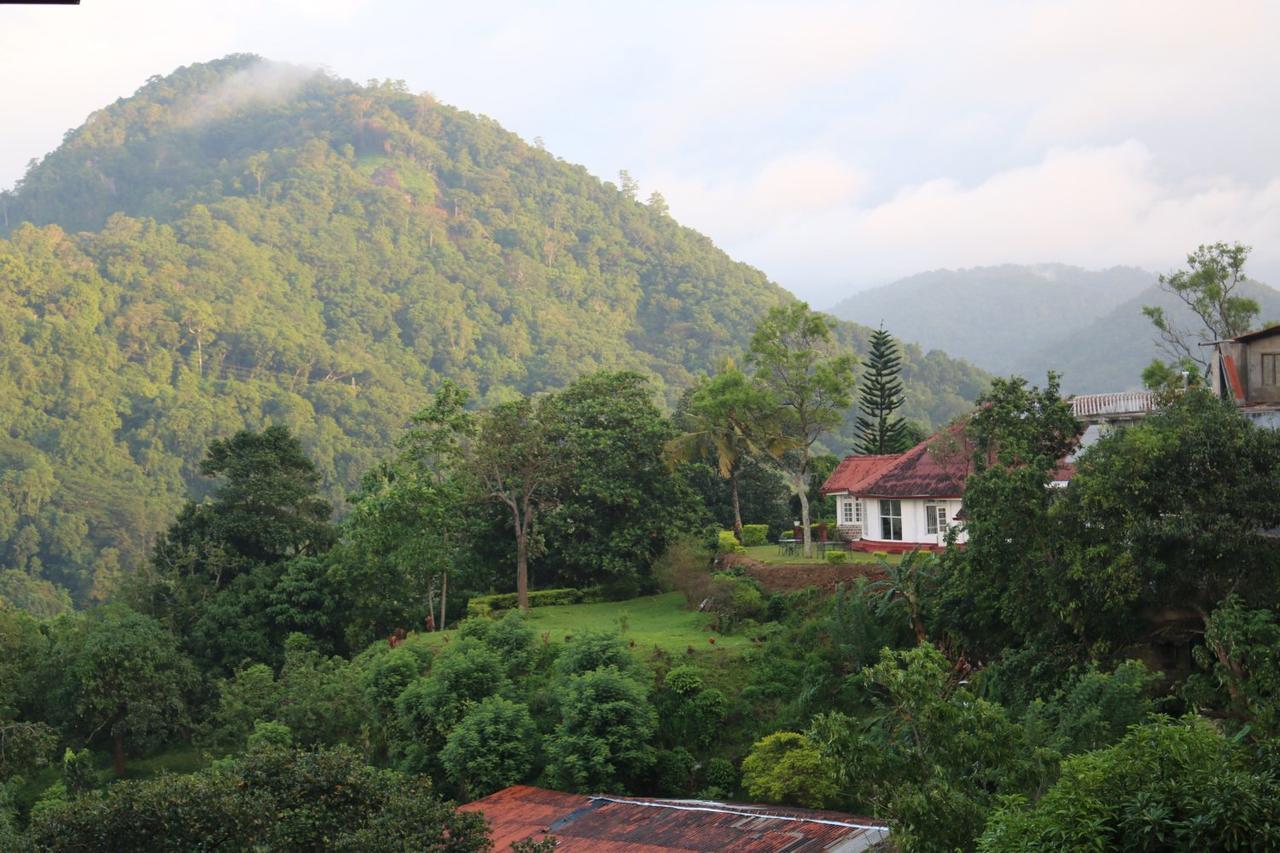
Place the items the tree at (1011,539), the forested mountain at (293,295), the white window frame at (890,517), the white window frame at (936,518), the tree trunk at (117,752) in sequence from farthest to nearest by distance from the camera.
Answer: the forested mountain at (293,295)
the white window frame at (890,517)
the white window frame at (936,518)
the tree trunk at (117,752)
the tree at (1011,539)

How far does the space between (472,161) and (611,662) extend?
116606 millimetres

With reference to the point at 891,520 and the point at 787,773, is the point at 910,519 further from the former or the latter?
the point at 787,773

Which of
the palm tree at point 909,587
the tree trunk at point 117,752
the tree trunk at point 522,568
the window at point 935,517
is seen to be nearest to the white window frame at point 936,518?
the window at point 935,517

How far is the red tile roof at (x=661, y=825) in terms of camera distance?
1400 cm

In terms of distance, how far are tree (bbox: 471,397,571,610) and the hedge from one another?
405 mm

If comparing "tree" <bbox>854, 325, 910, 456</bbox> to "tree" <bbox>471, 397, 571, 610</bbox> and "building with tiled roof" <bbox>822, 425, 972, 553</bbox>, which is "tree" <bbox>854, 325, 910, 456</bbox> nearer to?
"building with tiled roof" <bbox>822, 425, 972, 553</bbox>

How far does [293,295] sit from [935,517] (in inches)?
2923

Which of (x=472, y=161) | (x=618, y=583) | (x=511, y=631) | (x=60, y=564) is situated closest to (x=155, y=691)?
(x=511, y=631)

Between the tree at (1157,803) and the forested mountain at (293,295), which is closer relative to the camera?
the tree at (1157,803)

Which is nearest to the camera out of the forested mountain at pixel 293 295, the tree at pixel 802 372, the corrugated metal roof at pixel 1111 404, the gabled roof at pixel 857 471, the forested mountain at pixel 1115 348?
the corrugated metal roof at pixel 1111 404

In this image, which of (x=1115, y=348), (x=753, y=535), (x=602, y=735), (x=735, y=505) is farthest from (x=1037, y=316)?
(x=602, y=735)

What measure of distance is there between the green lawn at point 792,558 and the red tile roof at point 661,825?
8.32 meters

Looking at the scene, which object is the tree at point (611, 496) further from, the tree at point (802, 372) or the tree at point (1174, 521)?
the tree at point (1174, 521)

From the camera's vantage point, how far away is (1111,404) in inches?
1048
